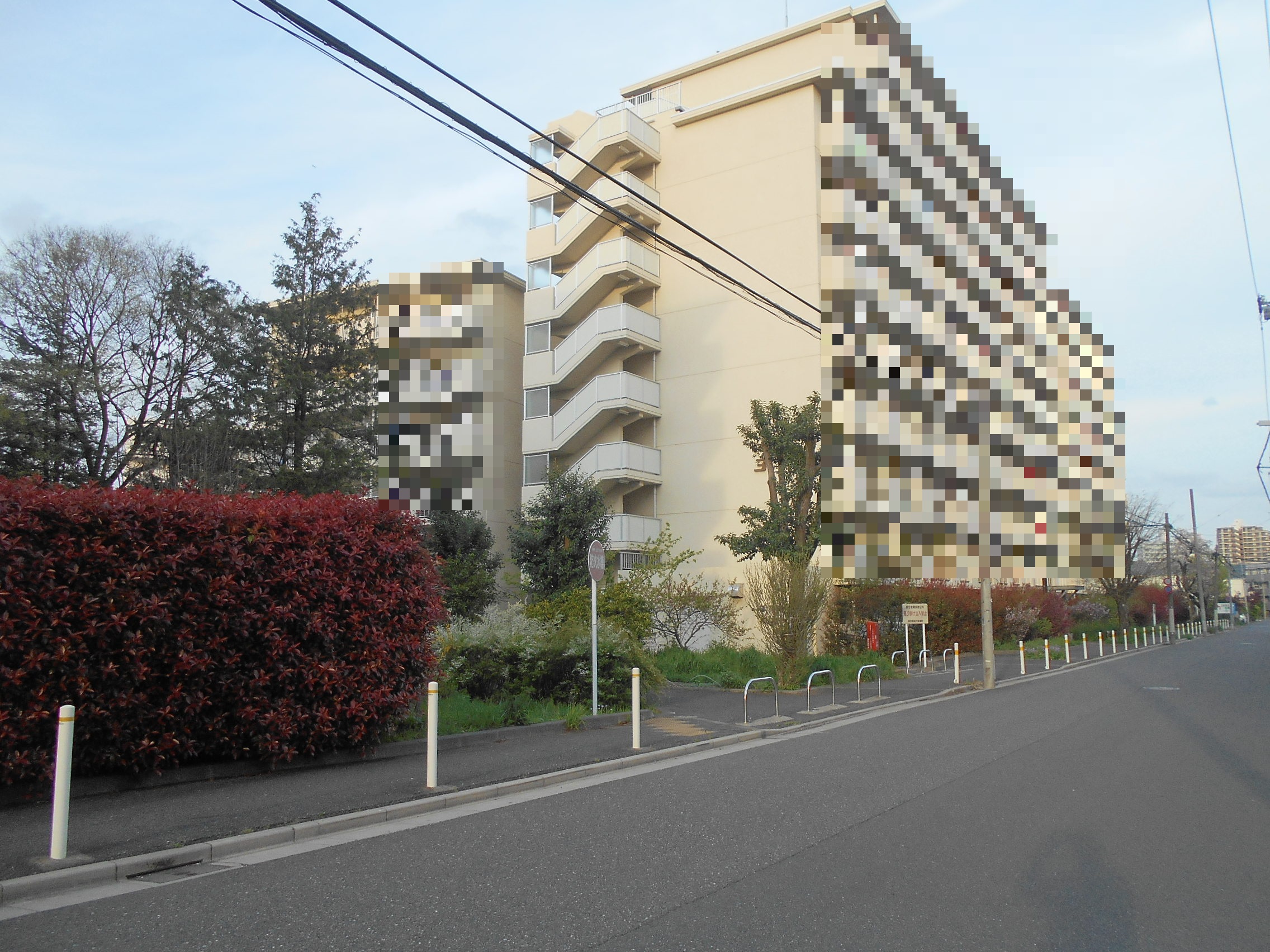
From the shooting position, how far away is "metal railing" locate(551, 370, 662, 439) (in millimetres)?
31922

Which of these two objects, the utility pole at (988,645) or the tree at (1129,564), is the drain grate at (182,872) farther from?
the tree at (1129,564)

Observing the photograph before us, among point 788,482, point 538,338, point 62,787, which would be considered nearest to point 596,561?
point 62,787

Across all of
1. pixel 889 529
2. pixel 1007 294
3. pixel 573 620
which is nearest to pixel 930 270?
pixel 1007 294

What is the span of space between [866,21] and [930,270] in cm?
929

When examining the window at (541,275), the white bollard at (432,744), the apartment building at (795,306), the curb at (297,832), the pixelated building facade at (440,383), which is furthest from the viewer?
the window at (541,275)

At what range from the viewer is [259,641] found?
9523mm

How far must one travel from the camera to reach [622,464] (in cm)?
3159

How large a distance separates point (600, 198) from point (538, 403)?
8.03 metres

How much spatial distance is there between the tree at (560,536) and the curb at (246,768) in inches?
403

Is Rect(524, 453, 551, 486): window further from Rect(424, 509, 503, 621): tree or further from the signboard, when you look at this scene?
the signboard

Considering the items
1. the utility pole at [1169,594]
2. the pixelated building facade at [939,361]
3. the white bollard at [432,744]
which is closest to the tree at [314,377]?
the pixelated building facade at [939,361]

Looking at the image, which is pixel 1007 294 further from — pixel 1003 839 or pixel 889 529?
pixel 1003 839

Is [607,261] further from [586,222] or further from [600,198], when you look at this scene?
[600,198]

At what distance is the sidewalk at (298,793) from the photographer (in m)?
6.88
